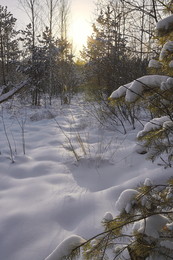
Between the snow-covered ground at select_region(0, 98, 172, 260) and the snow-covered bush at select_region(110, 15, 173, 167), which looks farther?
the snow-covered ground at select_region(0, 98, 172, 260)

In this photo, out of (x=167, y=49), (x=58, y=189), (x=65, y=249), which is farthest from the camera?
(x=58, y=189)

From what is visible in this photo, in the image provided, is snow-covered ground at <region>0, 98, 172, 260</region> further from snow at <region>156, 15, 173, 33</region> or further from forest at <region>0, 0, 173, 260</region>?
snow at <region>156, 15, 173, 33</region>

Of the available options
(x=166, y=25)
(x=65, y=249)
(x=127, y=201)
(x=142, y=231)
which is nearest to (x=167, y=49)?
(x=166, y=25)

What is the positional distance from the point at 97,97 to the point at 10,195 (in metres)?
3.69

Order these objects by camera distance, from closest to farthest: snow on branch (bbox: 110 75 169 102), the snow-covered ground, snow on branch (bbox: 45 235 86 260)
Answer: snow on branch (bbox: 45 235 86 260) → snow on branch (bbox: 110 75 169 102) → the snow-covered ground

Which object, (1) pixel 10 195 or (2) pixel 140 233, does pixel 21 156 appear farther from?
(2) pixel 140 233

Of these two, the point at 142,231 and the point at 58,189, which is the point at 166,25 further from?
the point at 58,189

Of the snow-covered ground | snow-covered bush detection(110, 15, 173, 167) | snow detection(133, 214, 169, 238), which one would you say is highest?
snow-covered bush detection(110, 15, 173, 167)

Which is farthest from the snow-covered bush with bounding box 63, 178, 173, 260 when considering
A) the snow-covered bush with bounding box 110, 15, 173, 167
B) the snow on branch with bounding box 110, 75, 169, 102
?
the snow on branch with bounding box 110, 75, 169, 102

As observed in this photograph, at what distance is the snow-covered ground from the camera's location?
1521 mm

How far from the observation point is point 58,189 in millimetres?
2172

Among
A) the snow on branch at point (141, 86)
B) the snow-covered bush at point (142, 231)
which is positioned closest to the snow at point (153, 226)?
the snow-covered bush at point (142, 231)

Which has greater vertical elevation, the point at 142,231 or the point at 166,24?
the point at 166,24

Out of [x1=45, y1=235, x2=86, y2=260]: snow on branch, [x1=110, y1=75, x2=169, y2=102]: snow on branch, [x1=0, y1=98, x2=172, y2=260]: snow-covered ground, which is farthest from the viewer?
[x1=0, y1=98, x2=172, y2=260]: snow-covered ground
